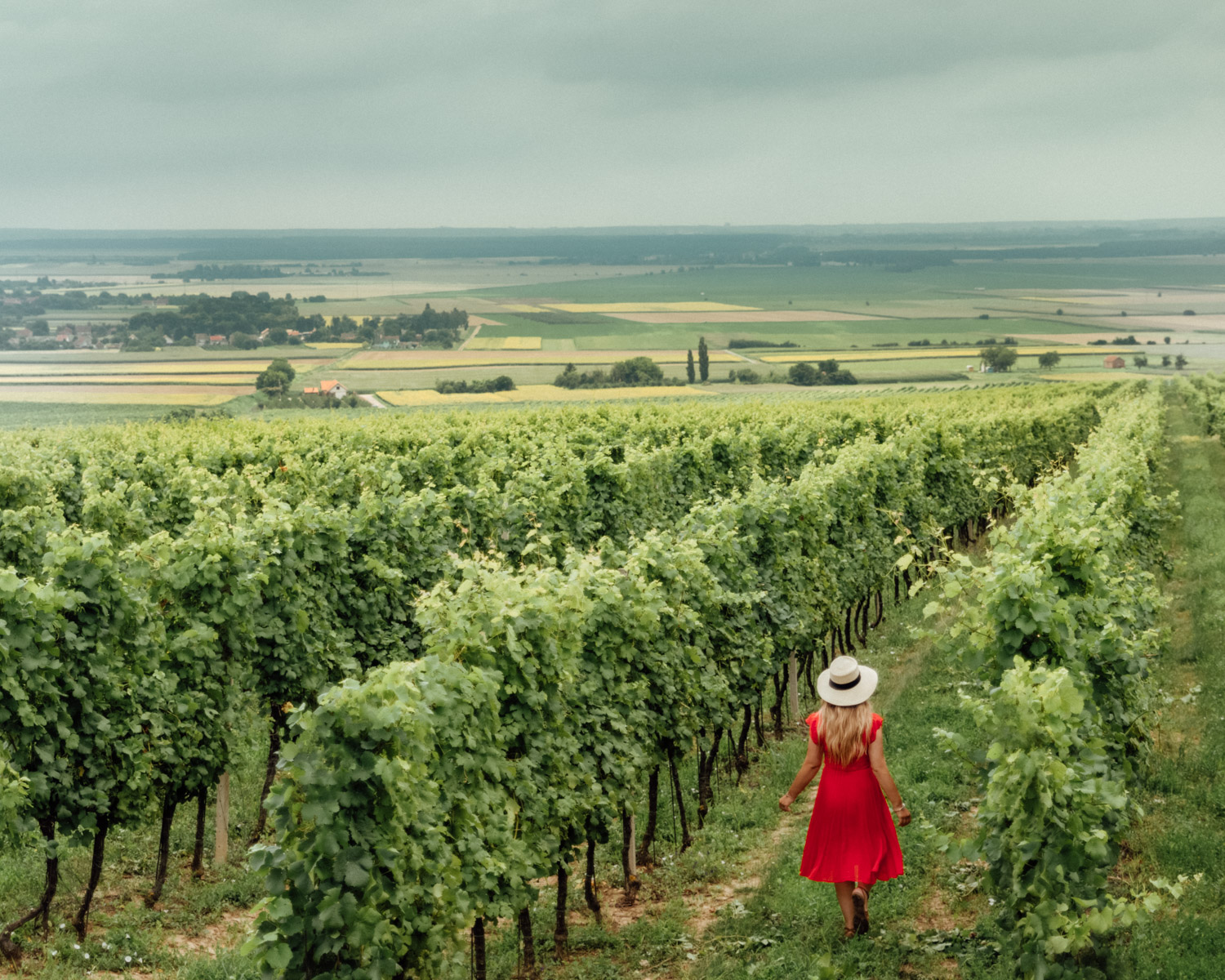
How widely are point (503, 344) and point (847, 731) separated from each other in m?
123

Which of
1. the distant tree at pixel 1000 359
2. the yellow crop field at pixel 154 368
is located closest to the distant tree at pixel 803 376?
the distant tree at pixel 1000 359

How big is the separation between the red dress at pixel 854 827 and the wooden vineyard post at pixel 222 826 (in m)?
4.79

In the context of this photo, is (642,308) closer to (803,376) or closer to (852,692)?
(803,376)

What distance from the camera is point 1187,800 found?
8.43 metres

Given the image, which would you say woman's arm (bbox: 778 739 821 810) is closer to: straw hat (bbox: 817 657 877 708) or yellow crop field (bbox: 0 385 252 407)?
straw hat (bbox: 817 657 877 708)

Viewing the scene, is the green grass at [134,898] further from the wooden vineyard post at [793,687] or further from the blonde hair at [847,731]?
the wooden vineyard post at [793,687]

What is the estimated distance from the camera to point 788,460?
22828 mm

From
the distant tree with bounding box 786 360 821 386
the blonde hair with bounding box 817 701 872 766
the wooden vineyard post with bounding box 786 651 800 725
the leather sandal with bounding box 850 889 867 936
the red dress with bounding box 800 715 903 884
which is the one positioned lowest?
the distant tree with bounding box 786 360 821 386

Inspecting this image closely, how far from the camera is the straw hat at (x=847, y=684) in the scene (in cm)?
623

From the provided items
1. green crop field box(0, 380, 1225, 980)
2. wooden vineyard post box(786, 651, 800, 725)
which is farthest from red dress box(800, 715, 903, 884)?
wooden vineyard post box(786, 651, 800, 725)

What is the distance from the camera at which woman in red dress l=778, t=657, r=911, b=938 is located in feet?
20.6

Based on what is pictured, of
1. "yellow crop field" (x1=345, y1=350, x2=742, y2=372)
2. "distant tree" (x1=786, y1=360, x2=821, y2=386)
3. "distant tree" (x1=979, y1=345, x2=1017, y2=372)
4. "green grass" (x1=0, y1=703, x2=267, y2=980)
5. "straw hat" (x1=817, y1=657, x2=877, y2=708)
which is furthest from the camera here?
"distant tree" (x1=979, y1=345, x2=1017, y2=372)

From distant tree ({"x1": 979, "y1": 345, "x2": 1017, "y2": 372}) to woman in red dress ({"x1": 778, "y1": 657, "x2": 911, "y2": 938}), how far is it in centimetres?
11299

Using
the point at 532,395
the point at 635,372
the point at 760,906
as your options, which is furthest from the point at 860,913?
the point at 635,372
